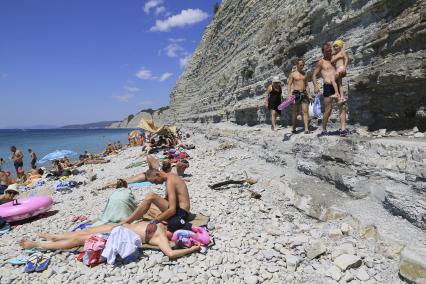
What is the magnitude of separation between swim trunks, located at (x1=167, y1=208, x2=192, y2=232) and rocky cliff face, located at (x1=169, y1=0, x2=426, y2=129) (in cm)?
374

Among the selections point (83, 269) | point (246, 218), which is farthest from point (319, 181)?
point (83, 269)

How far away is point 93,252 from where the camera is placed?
15.8 feet

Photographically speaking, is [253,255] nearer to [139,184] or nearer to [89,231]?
[89,231]

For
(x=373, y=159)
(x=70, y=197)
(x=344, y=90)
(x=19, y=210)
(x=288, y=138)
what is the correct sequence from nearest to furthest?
(x=373, y=159) < (x=344, y=90) < (x=19, y=210) < (x=288, y=138) < (x=70, y=197)

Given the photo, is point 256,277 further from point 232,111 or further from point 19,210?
point 232,111

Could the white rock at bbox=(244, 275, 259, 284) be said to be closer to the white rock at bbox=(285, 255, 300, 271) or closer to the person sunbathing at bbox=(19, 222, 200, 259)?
the white rock at bbox=(285, 255, 300, 271)

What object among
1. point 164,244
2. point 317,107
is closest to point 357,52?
point 317,107

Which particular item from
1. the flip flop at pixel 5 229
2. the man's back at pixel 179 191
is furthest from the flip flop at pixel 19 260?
the man's back at pixel 179 191

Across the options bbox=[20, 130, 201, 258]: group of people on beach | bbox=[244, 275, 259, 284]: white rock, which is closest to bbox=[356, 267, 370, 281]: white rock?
bbox=[244, 275, 259, 284]: white rock

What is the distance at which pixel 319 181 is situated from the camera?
607 cm

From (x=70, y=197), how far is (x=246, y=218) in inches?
231

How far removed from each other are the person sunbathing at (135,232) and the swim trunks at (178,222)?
122mm

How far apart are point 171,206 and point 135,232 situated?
2.14 feet

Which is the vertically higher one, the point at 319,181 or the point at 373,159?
the point at 373,159
